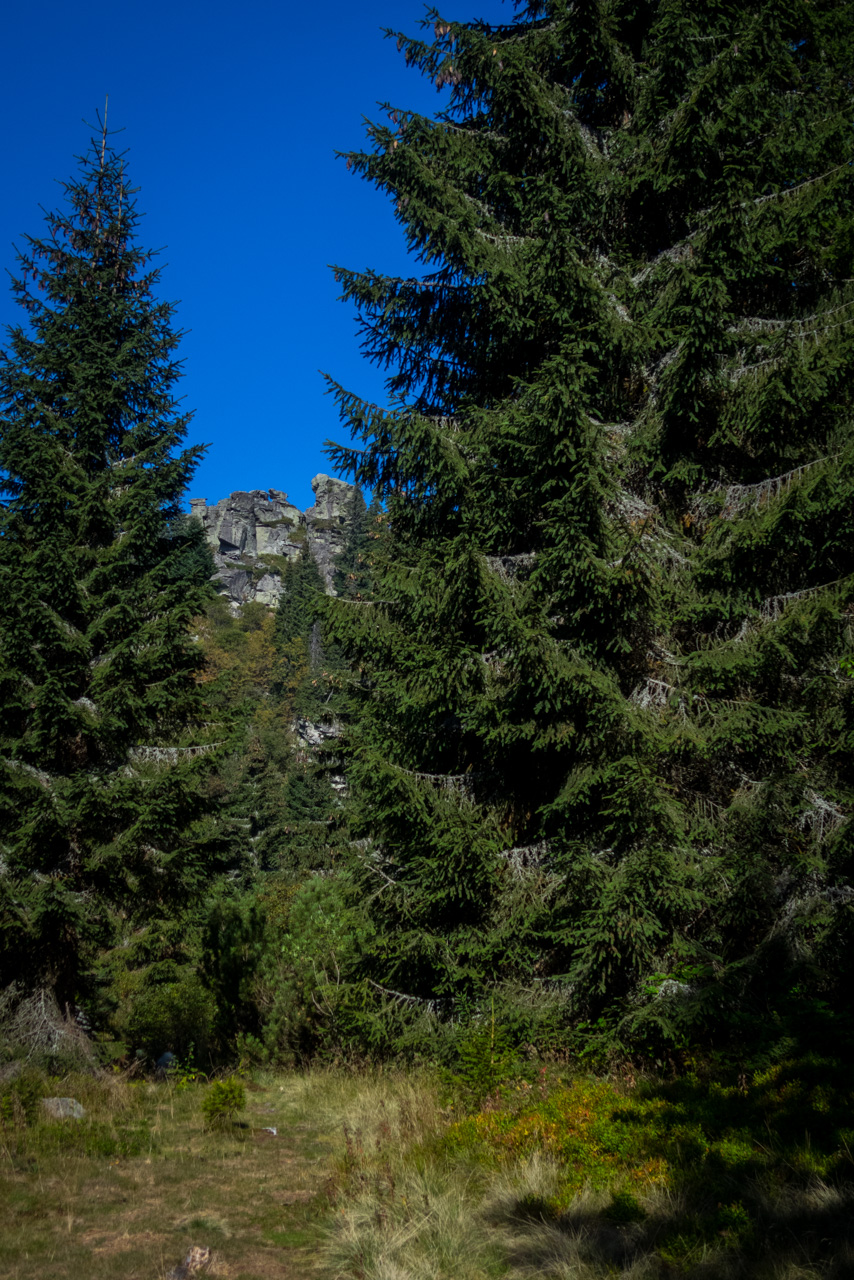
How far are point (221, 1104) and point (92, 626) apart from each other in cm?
575

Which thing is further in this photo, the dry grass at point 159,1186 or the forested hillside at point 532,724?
the forested hillside at point 532,724

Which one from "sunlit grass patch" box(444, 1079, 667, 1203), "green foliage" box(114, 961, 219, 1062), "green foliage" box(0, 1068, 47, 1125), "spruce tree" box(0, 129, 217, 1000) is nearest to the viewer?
"sunlit grass patch" box(444, 1079, 667, 1203)

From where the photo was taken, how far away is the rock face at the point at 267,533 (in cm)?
14750

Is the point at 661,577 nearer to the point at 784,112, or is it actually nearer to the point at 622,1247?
the point at 622,1247

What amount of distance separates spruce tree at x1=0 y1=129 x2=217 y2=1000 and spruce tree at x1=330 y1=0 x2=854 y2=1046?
9.86 feet

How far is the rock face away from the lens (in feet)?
484

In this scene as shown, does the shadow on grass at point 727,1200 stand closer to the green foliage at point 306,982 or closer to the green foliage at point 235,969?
the green foliage at point 306,982

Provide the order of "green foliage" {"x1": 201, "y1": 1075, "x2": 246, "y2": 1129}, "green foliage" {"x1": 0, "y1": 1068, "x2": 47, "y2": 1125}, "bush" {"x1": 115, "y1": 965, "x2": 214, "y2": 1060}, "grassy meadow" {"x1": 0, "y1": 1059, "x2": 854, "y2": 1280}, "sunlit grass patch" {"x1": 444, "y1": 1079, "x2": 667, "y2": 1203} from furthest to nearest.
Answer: "bush" {"x1": 115, "y1": 965, "x2": 214, "y2": 1060} → "green foliage" {"x1": 201, "y1": 1075, "x2": 246, "y2": 1129} → "green foliage" {"x1": 0, "y1": 1068, "x2": 47, "y2": 1125} → "sunlit grass patch" {"x1": 444, "y1": 1079, "x2": 667, "y2": 1203} → "grassy meadow" {"x1": 0, "y1": 1059, "x2": 854, "y2": 1280}

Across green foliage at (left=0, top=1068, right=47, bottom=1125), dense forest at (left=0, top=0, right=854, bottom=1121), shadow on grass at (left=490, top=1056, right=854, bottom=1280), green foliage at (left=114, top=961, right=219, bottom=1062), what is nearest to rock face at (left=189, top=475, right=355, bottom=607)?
green foliage at (left=114, top=961, right=219, bottom=1062)

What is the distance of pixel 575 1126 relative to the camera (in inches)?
213

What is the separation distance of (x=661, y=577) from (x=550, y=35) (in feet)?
22.6

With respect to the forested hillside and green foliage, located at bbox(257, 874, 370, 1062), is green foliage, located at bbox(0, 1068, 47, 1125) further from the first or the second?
green foliage, located at bbox(257, 874, 370, 1062)

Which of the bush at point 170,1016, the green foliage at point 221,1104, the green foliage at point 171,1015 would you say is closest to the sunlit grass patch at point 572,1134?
the green foliage at point 221,1104

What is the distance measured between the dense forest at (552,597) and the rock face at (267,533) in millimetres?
134041
